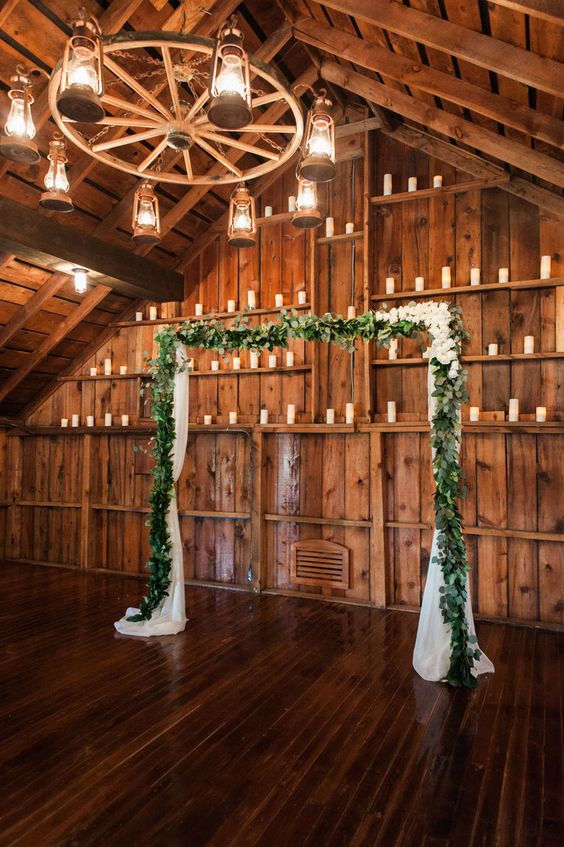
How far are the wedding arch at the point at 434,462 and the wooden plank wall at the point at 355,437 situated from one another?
90 centimetres

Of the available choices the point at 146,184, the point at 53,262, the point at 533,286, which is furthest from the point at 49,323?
the point at 533,286

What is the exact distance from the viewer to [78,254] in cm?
473

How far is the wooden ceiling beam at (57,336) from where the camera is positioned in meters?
5.75

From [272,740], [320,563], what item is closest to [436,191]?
[320,563]

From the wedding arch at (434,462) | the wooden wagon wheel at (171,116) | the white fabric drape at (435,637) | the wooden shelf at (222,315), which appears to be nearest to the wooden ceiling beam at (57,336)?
the wooden shelf at (222,315)

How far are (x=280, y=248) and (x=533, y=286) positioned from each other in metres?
2.46

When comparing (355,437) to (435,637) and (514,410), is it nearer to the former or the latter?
(514,410)

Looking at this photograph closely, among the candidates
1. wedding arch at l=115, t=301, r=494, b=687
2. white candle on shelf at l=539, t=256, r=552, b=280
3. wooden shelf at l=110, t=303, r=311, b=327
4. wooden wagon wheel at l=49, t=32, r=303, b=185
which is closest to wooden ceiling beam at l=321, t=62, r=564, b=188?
white candle on shelf at l=539, t=256, r=552, b=280

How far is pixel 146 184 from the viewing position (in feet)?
10.6

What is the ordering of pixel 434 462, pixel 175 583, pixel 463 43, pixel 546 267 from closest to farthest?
pixel 463 43, pixel 434 462, pixel 175 583, pixel 546 267

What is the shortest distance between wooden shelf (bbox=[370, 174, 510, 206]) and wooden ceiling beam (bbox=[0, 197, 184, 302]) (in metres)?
2.23

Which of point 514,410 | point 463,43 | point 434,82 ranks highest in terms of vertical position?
point 434,82

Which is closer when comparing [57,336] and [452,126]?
[452,126]

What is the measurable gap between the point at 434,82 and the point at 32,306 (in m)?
3.95
